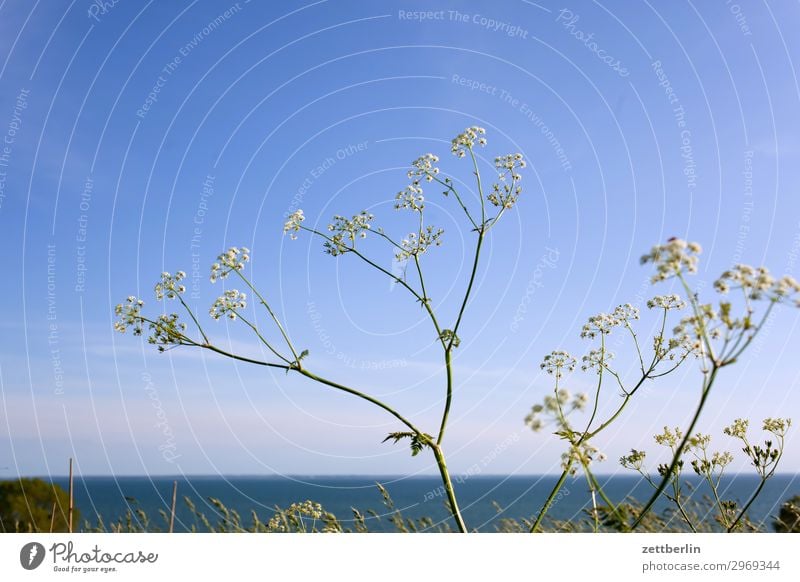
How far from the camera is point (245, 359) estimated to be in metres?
5.18

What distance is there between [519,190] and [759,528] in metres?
3.96

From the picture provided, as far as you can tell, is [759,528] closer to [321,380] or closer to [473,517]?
[321,380]

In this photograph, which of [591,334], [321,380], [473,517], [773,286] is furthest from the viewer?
[473,517]
